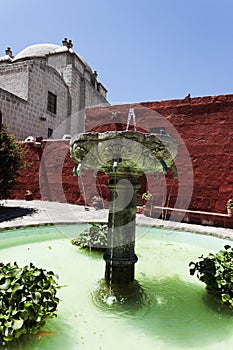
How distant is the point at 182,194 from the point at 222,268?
5.27 metres

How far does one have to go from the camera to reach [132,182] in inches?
88.2

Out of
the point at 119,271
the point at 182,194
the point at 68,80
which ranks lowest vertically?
the point at 119,271

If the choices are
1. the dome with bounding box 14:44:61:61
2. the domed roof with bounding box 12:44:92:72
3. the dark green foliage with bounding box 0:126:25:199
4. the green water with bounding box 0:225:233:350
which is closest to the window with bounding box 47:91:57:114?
the domed roof with bounding box 12:44:92:72

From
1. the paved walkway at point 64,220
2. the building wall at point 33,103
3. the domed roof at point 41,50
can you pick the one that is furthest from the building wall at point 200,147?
the domed roof at point 41,50

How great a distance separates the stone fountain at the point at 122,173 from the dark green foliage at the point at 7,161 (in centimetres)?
556

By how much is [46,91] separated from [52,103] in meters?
0.96

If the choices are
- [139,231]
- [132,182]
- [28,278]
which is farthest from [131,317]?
[139,231]

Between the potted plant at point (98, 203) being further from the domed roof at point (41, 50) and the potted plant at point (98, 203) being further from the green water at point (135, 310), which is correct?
the domed roof at point (41, 50)

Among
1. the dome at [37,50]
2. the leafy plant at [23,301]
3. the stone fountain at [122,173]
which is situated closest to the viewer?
the leafy plant at [23,301]

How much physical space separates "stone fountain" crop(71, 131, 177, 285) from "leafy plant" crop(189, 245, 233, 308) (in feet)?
2.22

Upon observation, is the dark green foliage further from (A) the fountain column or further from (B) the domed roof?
(B) the domed roof

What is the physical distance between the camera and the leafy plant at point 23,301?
1.44 meters

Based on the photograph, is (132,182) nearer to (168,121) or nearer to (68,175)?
(168,121)

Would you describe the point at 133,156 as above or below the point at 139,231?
above
